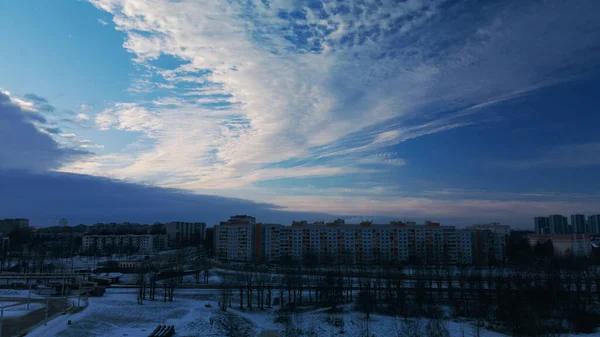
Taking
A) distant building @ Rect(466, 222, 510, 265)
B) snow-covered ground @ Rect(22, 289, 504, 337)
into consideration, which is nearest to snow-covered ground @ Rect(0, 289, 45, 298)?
snow-covered ground @ Rect(22, 289, 504, 337)

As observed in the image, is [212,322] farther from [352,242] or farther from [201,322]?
[352,242]

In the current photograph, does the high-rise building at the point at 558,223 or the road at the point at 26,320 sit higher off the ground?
the high-rise building at the point at 558,223

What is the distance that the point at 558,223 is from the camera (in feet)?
518

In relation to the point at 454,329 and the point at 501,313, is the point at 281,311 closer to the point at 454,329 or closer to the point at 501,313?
the point at 454,329

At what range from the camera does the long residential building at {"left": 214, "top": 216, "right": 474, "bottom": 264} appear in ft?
238

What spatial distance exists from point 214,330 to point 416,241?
5589 cm

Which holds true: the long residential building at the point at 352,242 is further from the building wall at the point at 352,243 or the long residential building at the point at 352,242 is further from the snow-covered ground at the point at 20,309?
the snow-covered ground at the point at 20,309

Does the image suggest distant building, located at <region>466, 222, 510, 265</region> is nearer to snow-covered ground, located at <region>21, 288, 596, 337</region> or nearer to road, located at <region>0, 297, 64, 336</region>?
snow-covered ground, located at <region>21, 288, 596, 337</region>

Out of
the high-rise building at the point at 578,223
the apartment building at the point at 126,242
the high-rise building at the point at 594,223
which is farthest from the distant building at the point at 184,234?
the high-rise building at the point at 594,223

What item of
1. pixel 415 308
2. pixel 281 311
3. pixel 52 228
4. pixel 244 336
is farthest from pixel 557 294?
pixel 52 228

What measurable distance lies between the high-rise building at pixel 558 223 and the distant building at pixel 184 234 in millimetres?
133735

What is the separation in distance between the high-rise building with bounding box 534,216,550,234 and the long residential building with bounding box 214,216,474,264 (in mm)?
108693

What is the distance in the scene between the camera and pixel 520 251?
77.8m

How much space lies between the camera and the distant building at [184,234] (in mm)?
123294
